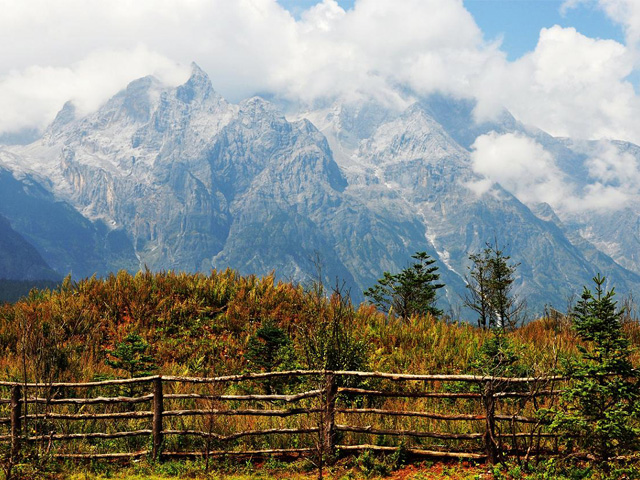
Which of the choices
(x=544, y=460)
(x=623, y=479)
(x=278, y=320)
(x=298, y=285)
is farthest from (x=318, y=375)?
(x=298, y=285)

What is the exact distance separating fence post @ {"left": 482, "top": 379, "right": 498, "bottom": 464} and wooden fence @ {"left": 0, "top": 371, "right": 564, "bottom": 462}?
0.02m

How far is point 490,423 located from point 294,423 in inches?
157

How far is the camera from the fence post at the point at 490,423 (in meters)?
7.67

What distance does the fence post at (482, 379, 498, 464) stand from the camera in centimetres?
767

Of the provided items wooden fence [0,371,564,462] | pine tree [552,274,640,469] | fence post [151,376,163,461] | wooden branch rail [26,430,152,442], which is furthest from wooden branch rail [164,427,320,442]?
pine tree [552,274,640,469]

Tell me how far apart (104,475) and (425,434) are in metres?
5.54

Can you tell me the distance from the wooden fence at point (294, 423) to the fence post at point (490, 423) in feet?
0.05

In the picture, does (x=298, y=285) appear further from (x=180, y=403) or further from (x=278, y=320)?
(x=180, y=403)

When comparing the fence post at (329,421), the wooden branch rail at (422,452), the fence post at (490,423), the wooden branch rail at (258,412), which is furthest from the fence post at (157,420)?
the fence post at (490,423)

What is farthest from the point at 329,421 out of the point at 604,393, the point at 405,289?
the point at 405,289

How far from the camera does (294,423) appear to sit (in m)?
10.1

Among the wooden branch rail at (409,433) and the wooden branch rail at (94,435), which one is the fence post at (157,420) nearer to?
the wooden branch rail at (94,435)

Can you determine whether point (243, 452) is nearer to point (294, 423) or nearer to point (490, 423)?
point (294, 423)

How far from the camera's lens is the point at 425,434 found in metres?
8.55
